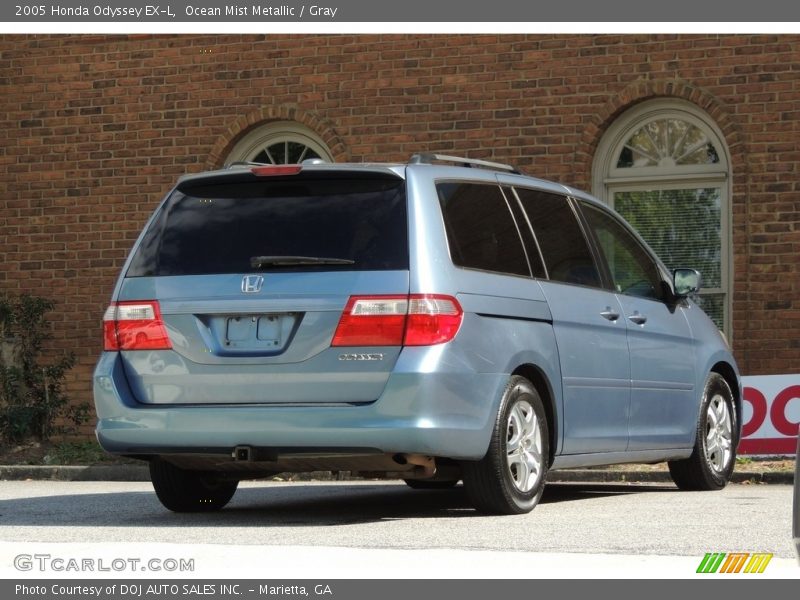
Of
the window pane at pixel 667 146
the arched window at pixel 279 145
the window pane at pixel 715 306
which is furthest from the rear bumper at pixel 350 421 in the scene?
the arched window at pixel 279 145

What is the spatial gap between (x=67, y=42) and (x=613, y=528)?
11.6 meters

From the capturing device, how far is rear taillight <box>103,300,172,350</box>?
832cm

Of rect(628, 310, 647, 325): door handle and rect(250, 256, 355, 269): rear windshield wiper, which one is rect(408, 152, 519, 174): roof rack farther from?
rect(628, 310, 647, 325): door handle

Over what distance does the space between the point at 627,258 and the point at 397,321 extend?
9.83 ft

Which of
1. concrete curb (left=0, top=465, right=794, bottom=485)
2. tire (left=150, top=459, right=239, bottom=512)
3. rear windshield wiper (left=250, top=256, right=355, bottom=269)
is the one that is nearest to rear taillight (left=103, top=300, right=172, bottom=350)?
rear windshield wiper (left=250, top=256, right=355, bottom=269)

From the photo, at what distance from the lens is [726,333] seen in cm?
1500

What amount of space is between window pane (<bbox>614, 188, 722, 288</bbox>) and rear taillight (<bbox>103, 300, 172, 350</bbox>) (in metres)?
7.93

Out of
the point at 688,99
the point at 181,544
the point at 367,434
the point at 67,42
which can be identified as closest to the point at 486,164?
the point at 367,434

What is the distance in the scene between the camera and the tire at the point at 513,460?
323 inches

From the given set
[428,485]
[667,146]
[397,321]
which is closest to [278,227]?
[397,321]

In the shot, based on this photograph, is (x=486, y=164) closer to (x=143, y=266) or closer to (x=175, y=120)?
(x=143, y=266)

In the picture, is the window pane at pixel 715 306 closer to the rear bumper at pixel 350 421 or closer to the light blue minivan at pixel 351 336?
the light blue minivan at pixel 351 336

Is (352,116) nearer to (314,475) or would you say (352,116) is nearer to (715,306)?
(715,306)

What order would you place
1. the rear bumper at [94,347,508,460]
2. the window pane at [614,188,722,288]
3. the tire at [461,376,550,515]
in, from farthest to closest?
the window pane at [614,188,722,288] < the tire at [461,376,550,515] < the rear bumper at [94,347,508,460]
